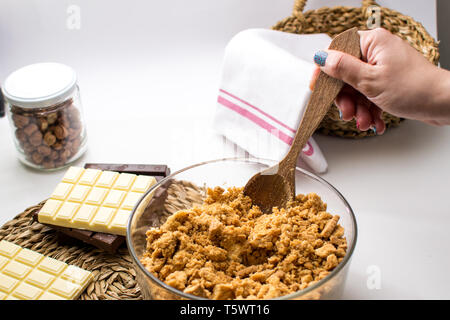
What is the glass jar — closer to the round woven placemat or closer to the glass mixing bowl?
the round woven placemat

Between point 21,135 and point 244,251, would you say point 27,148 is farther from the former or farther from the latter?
point 244,251

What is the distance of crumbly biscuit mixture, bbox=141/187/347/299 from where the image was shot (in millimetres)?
737

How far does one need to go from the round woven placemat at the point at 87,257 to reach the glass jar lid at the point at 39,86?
8.9 inches

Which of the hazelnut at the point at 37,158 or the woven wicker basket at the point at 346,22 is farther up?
the woven wicker basket at the point at 346,22

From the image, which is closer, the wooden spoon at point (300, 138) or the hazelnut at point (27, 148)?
the wooden spoon at point (300, 138)

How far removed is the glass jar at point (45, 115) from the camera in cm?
114

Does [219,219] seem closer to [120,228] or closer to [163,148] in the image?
[120,228]

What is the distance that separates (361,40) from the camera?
913 millimetres

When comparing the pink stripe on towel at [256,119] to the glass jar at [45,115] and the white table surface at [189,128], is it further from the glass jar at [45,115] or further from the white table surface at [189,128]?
the glass jar at [45,115]

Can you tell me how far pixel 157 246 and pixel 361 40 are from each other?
0.49m

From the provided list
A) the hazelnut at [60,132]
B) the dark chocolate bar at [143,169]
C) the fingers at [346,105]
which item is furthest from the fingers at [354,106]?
the hazelnut at [60,132]

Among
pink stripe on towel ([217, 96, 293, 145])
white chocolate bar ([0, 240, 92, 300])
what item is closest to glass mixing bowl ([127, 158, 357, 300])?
white chocolate bar ([0, 240, 92, 300])

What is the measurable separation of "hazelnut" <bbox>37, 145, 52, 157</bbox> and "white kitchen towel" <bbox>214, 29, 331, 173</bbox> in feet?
1.31

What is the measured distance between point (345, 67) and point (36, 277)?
0.63m
